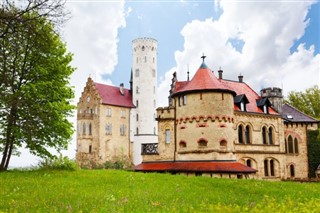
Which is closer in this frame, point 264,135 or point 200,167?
point 200,167

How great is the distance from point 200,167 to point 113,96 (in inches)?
1542

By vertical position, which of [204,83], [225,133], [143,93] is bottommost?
[225,133]

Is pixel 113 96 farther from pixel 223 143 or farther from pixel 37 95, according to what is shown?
pixel 37 95

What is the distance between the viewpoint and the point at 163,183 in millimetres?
18531

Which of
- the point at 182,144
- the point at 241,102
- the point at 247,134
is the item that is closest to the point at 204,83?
the point at 182,144

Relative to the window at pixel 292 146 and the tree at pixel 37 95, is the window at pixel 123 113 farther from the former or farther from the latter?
the tree at pixel 37 95

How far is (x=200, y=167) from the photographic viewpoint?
102 ft

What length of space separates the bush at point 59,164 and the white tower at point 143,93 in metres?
43.4

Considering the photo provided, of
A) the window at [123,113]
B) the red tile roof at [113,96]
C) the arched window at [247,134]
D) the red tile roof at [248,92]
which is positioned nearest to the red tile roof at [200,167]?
the arched window at [247,134]

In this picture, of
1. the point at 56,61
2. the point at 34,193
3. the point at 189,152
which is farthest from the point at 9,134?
the point at 189,152

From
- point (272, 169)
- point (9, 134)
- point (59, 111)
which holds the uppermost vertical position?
point (59, 111)

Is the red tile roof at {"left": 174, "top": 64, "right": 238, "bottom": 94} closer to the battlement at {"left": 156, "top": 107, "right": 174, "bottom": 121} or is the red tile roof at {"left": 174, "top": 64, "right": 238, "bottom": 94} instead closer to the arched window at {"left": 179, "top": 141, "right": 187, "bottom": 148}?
the battlement at {"left": 156, "top": 107, "right": 174, "bottom": 121}

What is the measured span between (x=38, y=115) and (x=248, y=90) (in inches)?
1123

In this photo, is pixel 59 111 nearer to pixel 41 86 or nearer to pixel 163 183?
pixel 41 86
